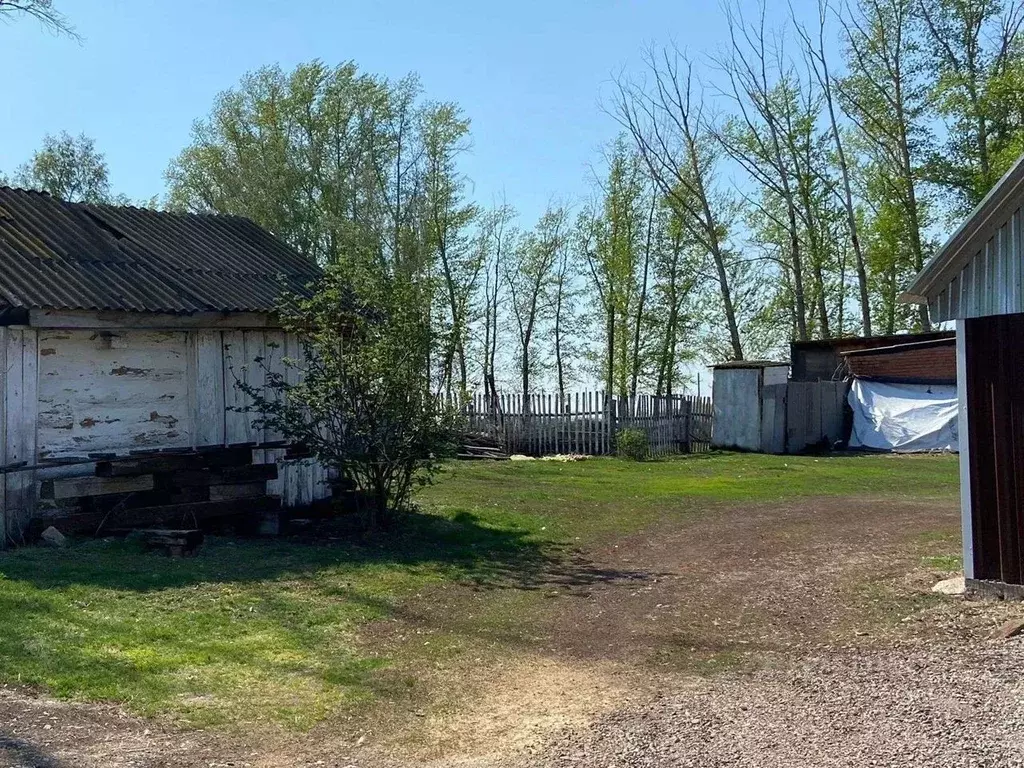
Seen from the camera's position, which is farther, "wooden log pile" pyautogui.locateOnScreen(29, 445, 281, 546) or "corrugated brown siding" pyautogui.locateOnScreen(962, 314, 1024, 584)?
"wooden log pile" pyautogui.locateOnScreen(29, 445, 281, 546)

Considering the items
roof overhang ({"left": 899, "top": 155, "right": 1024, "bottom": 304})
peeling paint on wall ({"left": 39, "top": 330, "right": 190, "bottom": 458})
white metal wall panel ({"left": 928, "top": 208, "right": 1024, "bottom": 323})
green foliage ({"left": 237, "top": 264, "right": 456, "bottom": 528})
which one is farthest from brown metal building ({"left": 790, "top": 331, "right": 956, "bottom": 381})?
peeling paint on wall ({"left": 39, "top": 330, "right": 190, "bottom": 458})

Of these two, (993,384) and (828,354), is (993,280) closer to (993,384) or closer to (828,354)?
(993,384)

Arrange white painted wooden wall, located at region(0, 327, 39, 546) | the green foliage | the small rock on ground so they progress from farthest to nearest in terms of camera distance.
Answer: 1. the green foliage
2. white painted wooden wall, located at region(0, 327, 39, 546)
3. the small rock on ground

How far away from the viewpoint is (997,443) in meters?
8.03

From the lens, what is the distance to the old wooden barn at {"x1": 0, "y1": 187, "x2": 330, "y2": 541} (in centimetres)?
1073

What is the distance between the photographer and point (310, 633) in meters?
7.63

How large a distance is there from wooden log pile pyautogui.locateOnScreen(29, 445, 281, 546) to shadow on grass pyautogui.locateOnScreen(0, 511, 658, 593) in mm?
560

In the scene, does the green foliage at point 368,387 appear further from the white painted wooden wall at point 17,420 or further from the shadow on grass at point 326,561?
the white painted wooden wall at point 17,420

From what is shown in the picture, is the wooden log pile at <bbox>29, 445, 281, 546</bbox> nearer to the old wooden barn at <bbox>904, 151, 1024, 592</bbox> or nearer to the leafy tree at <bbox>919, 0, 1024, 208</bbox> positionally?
the old wooden barn at <bbox>904, 151, 1024, 592</bbox>

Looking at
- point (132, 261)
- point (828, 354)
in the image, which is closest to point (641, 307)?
point (828, 354)

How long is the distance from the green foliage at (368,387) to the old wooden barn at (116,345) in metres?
0.78

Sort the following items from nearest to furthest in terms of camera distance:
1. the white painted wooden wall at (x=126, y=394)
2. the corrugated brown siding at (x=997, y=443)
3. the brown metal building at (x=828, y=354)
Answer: the corrugated brown siding at (x=997, y=443) → the white painted wooden wall at (x=126, y=394) → the brown metal building at (x=828, y=354)

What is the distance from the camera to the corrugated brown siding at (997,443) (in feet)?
26.0

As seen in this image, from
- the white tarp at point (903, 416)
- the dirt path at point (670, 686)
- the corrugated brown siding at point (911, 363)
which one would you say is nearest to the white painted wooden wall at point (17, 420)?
the dirt path at point (670, 686)
